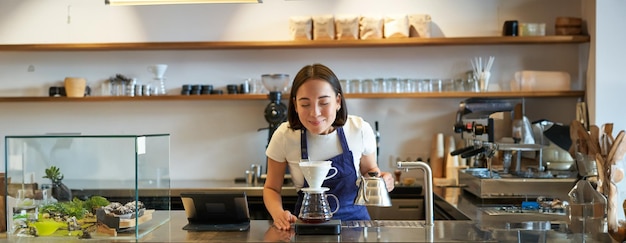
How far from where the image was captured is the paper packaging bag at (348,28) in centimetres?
471

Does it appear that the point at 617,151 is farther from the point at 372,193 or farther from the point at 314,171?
the point at 314,171

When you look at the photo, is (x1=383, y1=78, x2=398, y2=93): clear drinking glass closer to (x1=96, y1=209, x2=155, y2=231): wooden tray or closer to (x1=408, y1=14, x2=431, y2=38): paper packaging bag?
(x1=408, y1=14, x2=431, y2=38): paper packaging bag

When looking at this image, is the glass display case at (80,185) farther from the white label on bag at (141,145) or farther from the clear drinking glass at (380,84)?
the clear drinking glass at (380,84)

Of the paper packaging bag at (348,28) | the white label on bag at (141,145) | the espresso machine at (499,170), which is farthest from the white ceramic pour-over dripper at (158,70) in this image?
the white label on bag at (141,145)

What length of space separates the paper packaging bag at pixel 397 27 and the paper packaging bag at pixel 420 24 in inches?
2.4

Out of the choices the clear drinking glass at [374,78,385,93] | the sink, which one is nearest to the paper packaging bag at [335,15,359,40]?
the clear drinking glass at [374,78,385,93]

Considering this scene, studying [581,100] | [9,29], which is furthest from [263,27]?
[581,100]

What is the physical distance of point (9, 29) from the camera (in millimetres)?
5082

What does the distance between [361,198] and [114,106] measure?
128 inches

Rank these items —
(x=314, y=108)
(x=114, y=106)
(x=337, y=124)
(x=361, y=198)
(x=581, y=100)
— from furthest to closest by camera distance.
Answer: (x=114, y=106) < (x=581, y=100) < (x=337, y=124) < (x=314, y=108) < (x=361, y=198)

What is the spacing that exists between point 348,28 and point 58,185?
2664mm

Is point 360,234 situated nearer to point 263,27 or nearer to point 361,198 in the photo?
point 361,198

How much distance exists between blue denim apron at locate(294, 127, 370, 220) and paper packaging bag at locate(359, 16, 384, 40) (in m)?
2.04

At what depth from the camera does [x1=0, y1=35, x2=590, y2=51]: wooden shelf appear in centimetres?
468
